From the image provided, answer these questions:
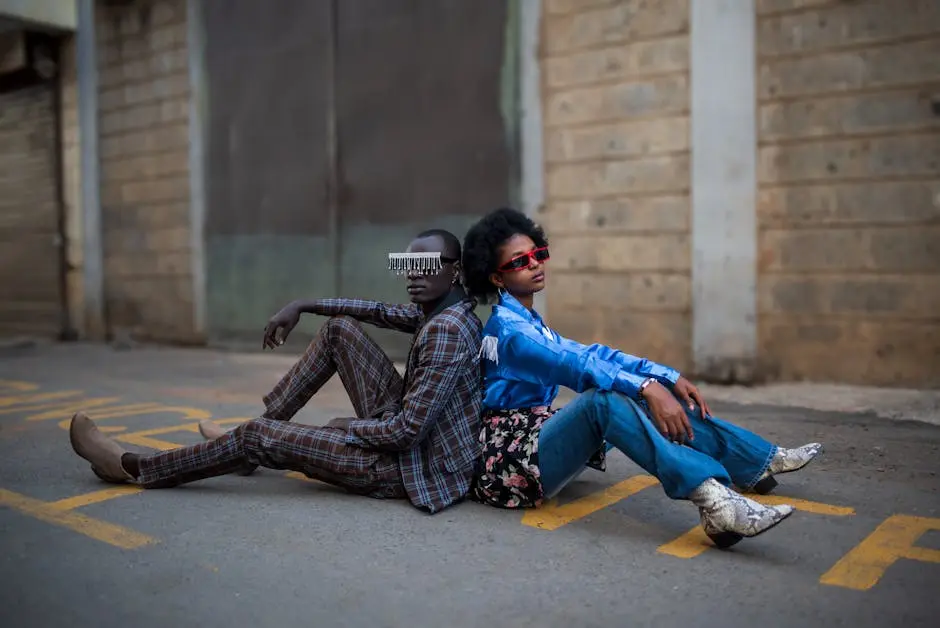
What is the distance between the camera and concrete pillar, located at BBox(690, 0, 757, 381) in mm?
6703

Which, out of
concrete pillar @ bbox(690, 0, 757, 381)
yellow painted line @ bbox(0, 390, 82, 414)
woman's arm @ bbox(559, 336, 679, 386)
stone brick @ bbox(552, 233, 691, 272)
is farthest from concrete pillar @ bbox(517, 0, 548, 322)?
woman's arm @ bbox(559, 336, 679, 386)

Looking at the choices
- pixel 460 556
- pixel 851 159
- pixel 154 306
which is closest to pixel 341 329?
pixel 460 556

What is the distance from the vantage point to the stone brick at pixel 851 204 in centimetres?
606

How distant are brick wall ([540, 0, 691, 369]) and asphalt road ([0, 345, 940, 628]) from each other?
282cm

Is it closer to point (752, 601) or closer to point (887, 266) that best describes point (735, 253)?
point (887, 266)

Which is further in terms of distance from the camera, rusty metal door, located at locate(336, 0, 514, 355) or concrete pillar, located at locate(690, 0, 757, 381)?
rusty metal door, located at locate(336, 0, 514, 355)

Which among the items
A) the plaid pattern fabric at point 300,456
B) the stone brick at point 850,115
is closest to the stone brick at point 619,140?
the stone brick at point 850,115

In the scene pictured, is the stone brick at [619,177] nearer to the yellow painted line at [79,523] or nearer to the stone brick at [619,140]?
the stone brick at [619,140]

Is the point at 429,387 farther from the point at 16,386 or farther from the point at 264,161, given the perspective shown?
the point at 264,161

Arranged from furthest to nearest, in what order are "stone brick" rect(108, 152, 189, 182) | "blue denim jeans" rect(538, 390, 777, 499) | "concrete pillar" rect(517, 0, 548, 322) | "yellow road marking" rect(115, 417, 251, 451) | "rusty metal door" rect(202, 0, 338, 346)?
1. "stone brick" rect(108, 152, 189, 182)
2. "rusty metal door" rect(202, 0, 338, 346)
3. "concrete pillar" rect(517, 0, 548, 322)
4. "yellow road marking" rect(115, 417, 251, 451)
5. "blue denim jeans" rect(538, 390, 777, 499)

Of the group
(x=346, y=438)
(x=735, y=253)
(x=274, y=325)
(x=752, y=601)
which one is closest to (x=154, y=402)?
(x=274, y=325)

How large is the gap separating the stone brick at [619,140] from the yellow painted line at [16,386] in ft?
16.0

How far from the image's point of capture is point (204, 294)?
1048 centimetres

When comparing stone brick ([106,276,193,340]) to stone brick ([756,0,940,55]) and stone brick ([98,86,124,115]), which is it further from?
stone brick ([756,0,940,55])
